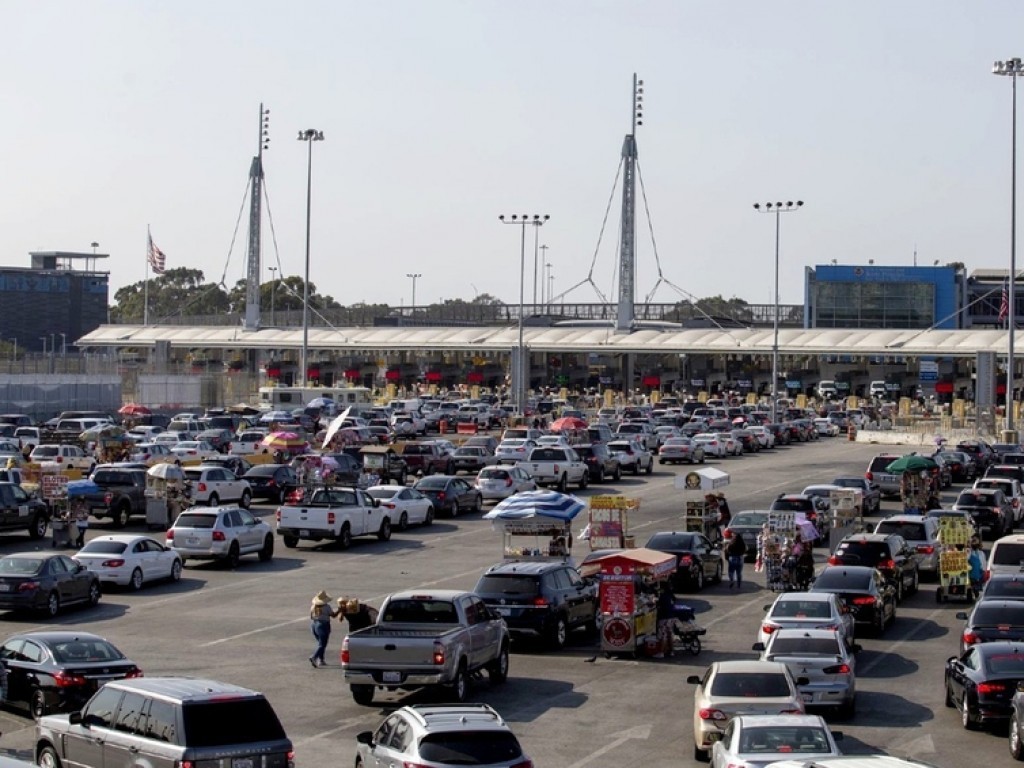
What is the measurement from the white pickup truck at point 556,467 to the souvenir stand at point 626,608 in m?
27.4

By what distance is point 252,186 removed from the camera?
137m

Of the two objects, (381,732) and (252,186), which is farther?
(252,186)

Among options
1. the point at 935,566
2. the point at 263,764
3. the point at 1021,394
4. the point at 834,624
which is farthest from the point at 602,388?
the point at 263,764

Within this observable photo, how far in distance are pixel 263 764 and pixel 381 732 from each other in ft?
5.68

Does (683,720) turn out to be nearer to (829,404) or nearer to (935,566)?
(935,566)

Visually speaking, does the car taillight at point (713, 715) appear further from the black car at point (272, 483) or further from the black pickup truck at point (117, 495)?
the black car at point (272, 483)

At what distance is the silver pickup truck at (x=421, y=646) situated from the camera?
21719 millimetres

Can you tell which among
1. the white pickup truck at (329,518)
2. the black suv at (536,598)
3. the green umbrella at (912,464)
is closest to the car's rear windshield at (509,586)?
the black suv at (536,598)

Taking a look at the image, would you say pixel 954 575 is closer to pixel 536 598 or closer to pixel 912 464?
pixel 536 598

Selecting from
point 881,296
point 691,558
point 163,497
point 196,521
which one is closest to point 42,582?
point 196,521

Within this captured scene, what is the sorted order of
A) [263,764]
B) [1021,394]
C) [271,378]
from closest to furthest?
[263,764] → [1021,394] → [271,378]

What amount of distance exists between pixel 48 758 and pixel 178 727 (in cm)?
241

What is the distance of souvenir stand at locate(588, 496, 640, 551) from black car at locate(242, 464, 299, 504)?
51.3 feet

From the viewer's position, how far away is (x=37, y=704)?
830 inches
